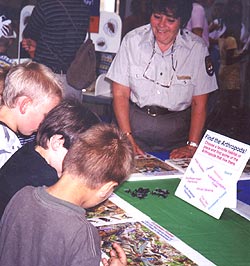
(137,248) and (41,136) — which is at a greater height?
(41,136)

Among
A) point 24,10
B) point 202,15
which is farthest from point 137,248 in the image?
point 202,15

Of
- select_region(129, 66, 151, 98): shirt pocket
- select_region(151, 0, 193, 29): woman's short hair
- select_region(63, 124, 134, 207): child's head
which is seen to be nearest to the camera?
select_region(63, 124, 134, 207): child's head

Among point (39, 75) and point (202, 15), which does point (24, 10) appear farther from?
point (39, 75)

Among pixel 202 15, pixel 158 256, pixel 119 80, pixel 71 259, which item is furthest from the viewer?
pixel 202 15

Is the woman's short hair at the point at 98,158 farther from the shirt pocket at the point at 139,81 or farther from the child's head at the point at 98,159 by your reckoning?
the shirt pocket at the point at 139,81

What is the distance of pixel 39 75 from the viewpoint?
6.19ft

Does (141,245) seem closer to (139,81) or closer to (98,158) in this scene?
(98,158)

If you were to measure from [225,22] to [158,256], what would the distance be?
205 inches

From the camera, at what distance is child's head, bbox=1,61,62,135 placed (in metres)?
1.84

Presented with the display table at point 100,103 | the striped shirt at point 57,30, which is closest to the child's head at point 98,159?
the striped shirt at point 57,30

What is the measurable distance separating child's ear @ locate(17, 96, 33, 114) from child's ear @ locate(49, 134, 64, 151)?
0.27 meters

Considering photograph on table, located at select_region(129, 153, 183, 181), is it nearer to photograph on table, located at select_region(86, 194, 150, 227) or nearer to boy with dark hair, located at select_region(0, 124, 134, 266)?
photograph on table, located at select_region(86, 194, 150, 227)

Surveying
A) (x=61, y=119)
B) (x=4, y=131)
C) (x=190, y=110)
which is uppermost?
(x=61, y=119)

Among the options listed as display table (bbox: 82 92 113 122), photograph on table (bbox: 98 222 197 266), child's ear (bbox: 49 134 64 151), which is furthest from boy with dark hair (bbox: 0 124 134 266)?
display table (bbox: 82 92 113 122)
